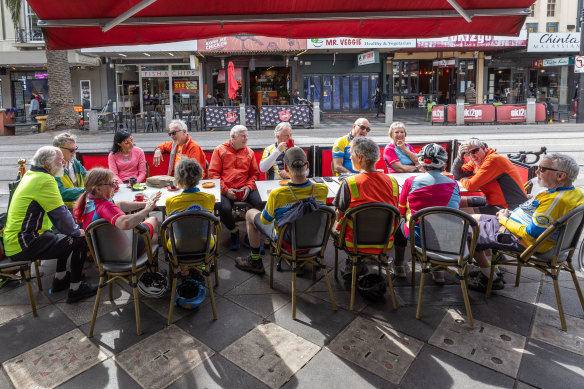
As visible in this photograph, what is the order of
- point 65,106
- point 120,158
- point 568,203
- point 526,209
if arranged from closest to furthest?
point 568,203
point 526,209
point 120,158
point 65,106

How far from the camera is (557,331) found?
3.46 metres

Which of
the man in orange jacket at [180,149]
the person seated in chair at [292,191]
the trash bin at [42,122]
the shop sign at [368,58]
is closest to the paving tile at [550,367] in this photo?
the person seated in chair at [292,191]

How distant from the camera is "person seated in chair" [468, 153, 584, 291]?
3.44 meters

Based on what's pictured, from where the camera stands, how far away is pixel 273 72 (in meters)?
26.2

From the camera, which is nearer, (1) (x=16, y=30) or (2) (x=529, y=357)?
(2) (x=529, y=357)

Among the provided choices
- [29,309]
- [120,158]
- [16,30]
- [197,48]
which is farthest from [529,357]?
[16,30]

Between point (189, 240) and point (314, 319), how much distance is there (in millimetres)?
1266

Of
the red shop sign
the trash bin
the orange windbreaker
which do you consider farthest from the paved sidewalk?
the trash bin

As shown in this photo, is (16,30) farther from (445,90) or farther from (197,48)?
(445,90)

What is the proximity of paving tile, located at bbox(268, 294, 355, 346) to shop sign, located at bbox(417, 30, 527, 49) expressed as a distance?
2288 centimetres

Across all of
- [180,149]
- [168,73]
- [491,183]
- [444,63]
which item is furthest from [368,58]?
[491,183]

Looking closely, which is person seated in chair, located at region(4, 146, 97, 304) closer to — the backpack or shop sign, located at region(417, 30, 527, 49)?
the backpack

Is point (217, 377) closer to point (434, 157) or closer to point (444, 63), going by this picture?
point (434, 157)

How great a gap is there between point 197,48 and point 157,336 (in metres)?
20.1
